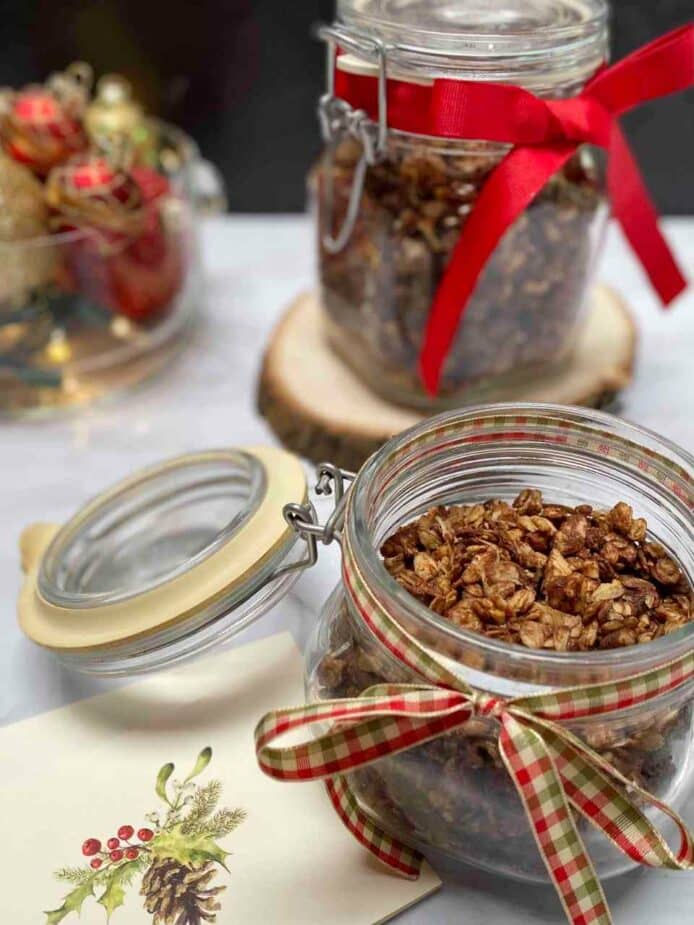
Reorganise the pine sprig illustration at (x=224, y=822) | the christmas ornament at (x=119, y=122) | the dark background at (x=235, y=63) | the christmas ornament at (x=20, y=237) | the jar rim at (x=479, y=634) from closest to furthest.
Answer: the jar rim at (x=479, y=634), the pine sprig illustration at (x=224, y=822), the christmas ornament at (x=20, y=237), the christmas ornament at (x=119, y=122), the dark background at (x=235, y=63)

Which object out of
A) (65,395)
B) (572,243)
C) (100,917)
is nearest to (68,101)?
(65,395)

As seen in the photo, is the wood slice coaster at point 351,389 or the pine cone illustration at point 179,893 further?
the wood slice coaster at point 351,389

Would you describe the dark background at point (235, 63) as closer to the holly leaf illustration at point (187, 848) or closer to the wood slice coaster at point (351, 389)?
the wood slice coaster at point (351, 389)

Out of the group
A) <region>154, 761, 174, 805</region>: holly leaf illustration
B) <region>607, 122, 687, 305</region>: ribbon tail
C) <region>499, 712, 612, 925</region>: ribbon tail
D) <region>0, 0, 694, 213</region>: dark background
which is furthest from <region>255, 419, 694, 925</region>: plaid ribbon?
<region>0, 0, 694, 213</region>: dark background

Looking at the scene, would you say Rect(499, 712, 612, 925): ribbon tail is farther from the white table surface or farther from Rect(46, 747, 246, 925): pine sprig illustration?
Rect(46, 747, 246, 925): pine sprig illustration

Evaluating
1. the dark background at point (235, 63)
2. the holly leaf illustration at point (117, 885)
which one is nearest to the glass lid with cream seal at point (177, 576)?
the holly leaf illustration at point (117, 885)

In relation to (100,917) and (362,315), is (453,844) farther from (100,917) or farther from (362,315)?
(362,315)

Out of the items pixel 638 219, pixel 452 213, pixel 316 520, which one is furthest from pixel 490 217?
pixel 316 520
